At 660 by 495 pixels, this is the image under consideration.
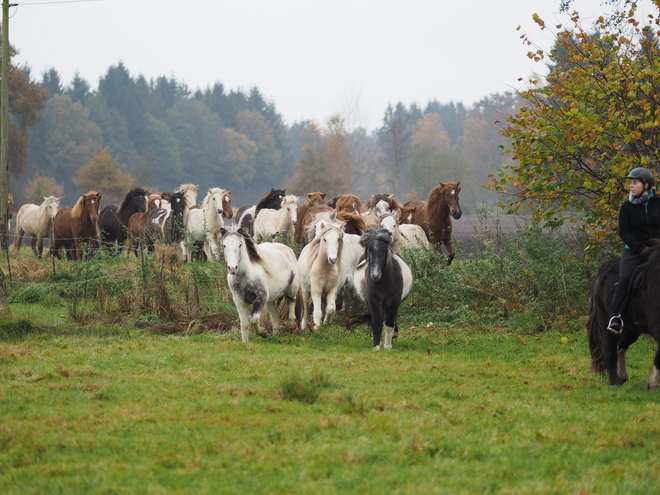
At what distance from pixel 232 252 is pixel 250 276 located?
53 cm

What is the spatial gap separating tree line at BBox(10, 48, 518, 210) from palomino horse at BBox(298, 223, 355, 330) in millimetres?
40483

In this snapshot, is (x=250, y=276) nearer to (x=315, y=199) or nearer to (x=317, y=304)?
(x=317, y=304)

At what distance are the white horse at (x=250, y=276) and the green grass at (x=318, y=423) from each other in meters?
0.90

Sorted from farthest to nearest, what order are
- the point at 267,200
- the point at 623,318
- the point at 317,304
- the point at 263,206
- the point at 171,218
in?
the point at 263,206 → the point at 267,200 → the point at 171,218 → the point at 317,304 → the point at 623,318

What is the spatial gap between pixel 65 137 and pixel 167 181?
15.5m

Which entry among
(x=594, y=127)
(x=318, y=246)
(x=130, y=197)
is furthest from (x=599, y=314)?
(x=130, y=197)

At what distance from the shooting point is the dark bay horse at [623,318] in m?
7.22

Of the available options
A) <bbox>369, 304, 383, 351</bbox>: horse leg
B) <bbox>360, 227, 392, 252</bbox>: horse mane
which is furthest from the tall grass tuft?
<bbox>360, 227, 392, 252</bbox>: horse mane

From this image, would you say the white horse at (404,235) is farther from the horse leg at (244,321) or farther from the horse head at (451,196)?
the horse leg at (244,321)

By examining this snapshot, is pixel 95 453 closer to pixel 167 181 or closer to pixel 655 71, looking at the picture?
pixel 655 71

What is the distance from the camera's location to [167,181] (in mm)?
87312

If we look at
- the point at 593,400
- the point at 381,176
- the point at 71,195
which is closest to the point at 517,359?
the point at 593,400

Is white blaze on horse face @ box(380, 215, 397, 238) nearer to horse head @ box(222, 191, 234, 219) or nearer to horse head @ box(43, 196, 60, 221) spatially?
horse head @ box(222, 191, 234, 219)

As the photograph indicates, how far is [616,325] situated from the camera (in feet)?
24.5
